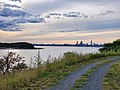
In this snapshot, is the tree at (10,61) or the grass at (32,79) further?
the tree at (10,61)

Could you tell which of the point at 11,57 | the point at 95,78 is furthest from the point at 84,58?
the point at 95,78

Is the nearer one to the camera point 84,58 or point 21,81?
point 21,81

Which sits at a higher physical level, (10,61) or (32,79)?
(10,61)

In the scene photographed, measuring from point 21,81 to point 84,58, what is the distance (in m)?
13.2

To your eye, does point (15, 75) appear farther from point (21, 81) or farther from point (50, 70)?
point (50, 70)

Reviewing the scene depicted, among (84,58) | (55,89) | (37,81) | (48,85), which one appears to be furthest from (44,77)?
(84,58)

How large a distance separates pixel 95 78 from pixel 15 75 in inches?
152

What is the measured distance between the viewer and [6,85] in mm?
11594

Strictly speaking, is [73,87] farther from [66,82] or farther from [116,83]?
[116,83]

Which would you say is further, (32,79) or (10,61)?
(10,61)

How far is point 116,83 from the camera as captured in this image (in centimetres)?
1297

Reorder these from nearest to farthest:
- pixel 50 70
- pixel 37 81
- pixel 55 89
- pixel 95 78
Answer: pixel 55 89 → pixel 37 81 → pixel 95 78 → pixel 50 70

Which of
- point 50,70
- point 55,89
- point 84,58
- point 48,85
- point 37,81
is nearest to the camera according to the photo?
point 55,89

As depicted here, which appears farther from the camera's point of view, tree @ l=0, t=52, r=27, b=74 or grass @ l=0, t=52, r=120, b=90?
tree @ l=0, t=52, r=27, b=74
